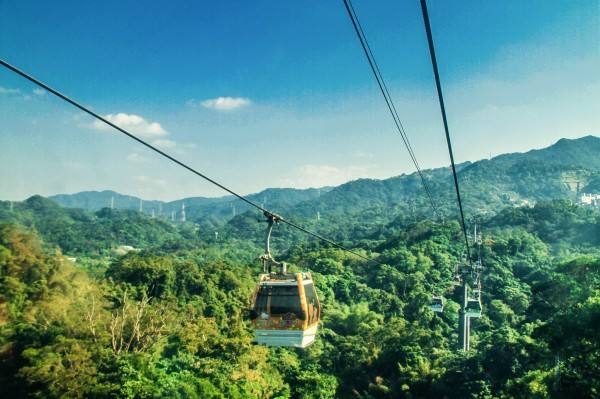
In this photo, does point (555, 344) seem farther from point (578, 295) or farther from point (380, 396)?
point (380, 396)

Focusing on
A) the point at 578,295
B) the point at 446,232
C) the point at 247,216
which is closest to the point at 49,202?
the point at 247,216

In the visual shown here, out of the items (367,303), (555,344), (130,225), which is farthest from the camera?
(130,225)

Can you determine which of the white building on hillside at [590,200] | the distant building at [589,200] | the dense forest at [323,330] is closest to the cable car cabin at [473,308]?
the dense forest at [323,330]

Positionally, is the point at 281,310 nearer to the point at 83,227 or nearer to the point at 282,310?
the point at 282,310

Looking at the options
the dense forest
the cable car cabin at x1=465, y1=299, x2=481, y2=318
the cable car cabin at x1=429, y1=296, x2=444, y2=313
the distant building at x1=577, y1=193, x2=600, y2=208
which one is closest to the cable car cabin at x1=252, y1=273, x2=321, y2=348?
the dense forest

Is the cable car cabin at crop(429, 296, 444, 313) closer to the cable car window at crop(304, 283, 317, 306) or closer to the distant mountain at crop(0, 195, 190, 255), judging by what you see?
the cable car window at crop(304, 283, 317, 306)

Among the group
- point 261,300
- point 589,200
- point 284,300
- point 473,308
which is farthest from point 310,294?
point 589,200
